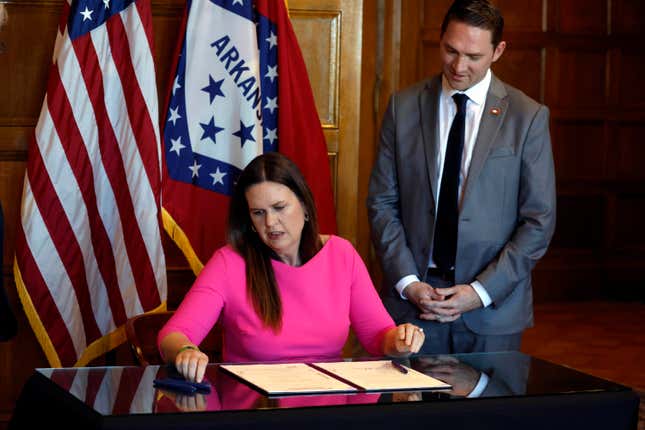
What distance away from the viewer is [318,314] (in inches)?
121

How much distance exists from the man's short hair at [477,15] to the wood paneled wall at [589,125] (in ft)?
13.6

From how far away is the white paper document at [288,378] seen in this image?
2445 millimetres

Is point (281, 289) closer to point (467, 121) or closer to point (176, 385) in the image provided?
point (176, 385)

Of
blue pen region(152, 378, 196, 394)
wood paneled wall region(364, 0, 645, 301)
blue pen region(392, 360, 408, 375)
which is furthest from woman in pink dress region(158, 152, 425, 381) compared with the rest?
wood paneled wall region(364, 0, 645, 301)

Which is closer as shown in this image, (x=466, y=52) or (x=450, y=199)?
(x=466, y=52)

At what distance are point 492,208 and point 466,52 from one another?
0.51 m

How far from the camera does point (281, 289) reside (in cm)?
309

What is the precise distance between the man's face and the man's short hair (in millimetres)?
13

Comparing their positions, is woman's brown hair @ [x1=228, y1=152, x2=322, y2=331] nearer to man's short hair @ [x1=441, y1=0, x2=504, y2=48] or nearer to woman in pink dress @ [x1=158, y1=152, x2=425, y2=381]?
woman in pink dress @ [x1=158, y1=152, x2=425, y2=381]

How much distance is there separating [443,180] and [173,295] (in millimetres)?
1758

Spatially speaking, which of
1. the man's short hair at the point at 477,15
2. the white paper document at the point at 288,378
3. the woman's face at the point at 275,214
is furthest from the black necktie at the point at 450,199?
the white paper document at the point at 288,378

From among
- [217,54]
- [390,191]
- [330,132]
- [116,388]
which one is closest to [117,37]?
[217,54]

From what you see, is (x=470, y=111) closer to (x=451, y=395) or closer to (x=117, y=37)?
(x=451, y=395)

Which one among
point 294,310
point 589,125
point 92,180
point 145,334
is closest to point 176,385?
point 294,310
